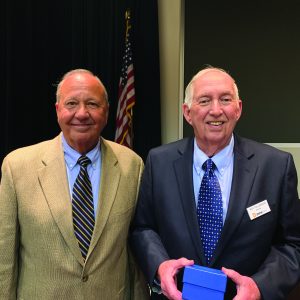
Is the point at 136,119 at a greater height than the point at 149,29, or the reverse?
the point at 149,29

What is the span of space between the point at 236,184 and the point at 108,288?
657mm

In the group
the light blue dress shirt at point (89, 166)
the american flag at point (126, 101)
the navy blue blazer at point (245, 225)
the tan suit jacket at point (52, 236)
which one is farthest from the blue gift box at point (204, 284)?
the american flag at point (126, 101)

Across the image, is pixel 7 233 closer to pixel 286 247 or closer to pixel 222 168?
pixel 222 168

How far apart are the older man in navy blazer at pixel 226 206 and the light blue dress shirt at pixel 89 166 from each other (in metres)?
0.21

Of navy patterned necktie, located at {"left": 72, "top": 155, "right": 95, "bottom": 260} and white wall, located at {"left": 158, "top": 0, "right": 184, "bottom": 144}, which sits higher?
white wall, located at {"left": 158, "top": 0, "right": 184, "bottom": 144}

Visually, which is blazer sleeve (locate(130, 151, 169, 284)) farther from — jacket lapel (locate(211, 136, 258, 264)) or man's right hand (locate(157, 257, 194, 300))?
jacket lapel (locate(211, 136, 258, 264))

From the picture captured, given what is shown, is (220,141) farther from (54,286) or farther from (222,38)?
(222,38)

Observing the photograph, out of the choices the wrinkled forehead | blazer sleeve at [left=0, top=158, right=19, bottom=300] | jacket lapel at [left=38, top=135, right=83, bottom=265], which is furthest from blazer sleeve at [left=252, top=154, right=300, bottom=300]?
blazer sleeve at [left=0, top=158, right=19, bottom=300]

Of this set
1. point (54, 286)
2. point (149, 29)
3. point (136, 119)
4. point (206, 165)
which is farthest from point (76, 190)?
point (149, 29)

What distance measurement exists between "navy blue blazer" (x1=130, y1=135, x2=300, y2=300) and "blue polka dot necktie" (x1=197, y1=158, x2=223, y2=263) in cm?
3

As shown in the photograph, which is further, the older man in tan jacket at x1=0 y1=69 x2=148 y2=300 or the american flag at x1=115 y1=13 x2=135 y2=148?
the american flag at x1=115 y1=13 x2=135 y2=148

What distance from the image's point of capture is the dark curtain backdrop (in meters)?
4.01

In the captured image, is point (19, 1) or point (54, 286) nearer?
point (54, 286)

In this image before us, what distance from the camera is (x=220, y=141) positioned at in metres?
1.37
